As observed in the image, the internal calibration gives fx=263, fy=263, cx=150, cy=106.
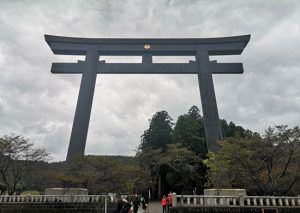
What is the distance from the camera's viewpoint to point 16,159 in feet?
51.9

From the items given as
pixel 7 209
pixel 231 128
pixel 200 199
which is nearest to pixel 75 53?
pixel 7 209

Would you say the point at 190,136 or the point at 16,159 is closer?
the point at 16,159

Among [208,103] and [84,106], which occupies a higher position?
[208,103]

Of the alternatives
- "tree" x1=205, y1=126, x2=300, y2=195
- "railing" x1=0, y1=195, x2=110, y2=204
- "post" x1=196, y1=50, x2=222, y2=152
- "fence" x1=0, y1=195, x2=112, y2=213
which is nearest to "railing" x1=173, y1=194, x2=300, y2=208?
"tree" x1=205, y1=126, x2=300, y2=195

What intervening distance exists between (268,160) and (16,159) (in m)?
13.9

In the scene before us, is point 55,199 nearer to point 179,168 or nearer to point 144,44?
point 144,44

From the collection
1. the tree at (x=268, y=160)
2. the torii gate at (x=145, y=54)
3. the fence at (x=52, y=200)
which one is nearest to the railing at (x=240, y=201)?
the tree at (x=268, y=160)

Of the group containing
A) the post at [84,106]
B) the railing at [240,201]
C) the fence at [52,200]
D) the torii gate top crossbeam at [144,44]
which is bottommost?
the railing at [240,201]

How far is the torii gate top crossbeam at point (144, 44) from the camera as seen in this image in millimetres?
20953

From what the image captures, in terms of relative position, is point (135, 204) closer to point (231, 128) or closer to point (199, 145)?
point (199, 145)

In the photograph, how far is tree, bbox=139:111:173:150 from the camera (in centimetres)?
3219

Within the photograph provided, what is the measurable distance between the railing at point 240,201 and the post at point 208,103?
8795 mm

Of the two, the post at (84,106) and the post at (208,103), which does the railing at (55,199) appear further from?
the post at (208,103)

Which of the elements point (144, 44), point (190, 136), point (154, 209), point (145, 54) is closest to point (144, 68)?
point (145, 54)
